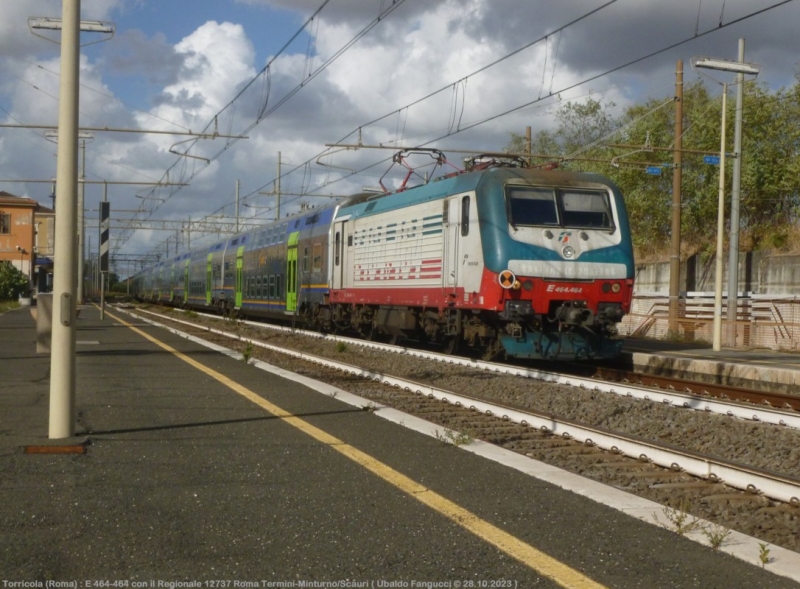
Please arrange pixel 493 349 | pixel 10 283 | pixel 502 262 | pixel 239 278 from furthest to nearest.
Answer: pixel 10 283 → pixel 239 278 → pixel 493 349 → pixel 502 262

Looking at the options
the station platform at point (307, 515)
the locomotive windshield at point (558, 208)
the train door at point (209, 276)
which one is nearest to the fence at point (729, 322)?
the locomotive windshield at point (558, 208)

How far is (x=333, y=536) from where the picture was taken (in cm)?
506

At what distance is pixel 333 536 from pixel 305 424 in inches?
156

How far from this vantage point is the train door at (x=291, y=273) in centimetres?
2742

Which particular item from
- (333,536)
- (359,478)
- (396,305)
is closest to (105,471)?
(359,478)

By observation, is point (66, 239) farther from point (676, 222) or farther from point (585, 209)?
point (676, 222)

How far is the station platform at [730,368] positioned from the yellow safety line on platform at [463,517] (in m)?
9.46

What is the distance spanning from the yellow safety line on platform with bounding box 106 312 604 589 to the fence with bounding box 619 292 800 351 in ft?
58.6

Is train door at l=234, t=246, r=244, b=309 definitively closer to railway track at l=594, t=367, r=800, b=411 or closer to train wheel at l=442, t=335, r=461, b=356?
train wheel at l=442, t=335, r=461, b=356

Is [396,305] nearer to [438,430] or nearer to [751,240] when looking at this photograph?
[438,430]

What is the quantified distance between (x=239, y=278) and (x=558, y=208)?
21897 millimetres

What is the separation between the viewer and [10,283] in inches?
2137

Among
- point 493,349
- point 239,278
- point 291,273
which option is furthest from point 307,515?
point 239,278

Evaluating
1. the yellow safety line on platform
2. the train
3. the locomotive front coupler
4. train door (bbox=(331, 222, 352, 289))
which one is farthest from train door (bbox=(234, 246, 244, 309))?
the yellow safety line on platform
